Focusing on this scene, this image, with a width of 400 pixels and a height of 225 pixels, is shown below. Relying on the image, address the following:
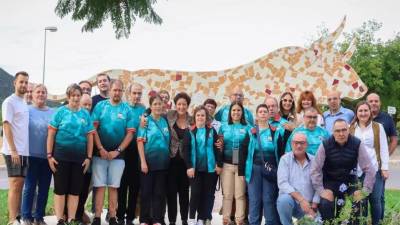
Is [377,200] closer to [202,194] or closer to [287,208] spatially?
[287,208]

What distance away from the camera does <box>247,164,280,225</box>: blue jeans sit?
618 cm

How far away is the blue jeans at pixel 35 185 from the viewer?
20.5ft

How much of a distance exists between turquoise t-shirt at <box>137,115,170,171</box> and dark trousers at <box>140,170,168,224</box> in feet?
0.34

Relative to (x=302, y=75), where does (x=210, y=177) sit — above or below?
below

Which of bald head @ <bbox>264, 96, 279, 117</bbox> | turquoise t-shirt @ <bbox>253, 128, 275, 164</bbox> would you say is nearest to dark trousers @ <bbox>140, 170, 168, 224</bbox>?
turquoise t-shirt @ <bbox>253, 128, 275, 164</bbox>

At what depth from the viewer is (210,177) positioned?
6.53 metres

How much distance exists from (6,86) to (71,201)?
9445 centimetres

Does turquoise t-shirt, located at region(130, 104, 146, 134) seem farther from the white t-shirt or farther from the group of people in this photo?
the white t-shirt

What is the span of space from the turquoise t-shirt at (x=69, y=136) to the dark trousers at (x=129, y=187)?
2.31 ft

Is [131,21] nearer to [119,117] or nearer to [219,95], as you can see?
[219,95]

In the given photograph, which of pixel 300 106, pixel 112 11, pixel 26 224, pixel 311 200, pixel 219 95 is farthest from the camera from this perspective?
pixel 219 95

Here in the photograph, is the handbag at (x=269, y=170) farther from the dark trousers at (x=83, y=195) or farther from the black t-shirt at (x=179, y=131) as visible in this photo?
the dark trousers at (x=83, y=195)

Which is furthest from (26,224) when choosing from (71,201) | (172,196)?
(172,196)

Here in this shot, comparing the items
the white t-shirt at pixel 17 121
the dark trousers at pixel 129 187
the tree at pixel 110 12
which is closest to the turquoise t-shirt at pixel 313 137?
the dark trousers at pixel 129 187
